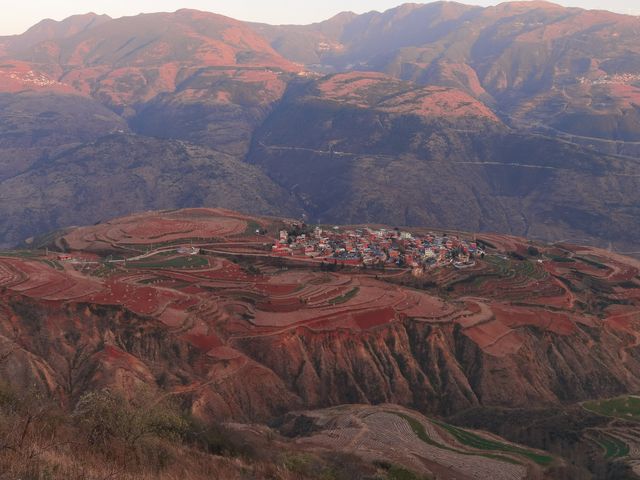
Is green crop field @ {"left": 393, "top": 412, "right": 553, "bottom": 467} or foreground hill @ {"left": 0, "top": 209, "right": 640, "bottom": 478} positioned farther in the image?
foreground hill @ {"left": 0, "top": 209, "right": 640, "bottom": 478}

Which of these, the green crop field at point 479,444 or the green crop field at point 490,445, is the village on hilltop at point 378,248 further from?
the green crop field at point 490,445

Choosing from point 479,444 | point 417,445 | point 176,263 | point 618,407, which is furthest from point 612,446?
point 176,263

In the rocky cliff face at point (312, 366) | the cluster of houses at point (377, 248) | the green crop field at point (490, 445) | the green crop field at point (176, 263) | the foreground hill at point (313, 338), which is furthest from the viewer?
the cluster of houses at point (377, 248)

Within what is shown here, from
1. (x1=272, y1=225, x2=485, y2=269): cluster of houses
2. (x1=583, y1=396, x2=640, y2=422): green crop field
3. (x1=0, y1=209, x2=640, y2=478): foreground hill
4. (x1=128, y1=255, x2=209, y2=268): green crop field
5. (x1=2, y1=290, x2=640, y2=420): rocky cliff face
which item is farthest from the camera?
(x1=272, y1=225, x2=485, y2=269): cluster of houses

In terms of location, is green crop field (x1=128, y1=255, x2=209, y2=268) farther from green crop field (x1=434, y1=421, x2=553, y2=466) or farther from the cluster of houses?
green crop field (x1=434, y1=421, x2=553, y2=466)

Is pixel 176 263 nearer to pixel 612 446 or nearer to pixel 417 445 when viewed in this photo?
pixel 417 445

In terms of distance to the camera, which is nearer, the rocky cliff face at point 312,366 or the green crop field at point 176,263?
the rocky cliff face at point 312,366

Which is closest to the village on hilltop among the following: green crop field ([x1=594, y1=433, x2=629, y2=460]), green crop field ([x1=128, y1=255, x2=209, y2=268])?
green crop field ([x1=128, y1=255, x2=209, y2=268])

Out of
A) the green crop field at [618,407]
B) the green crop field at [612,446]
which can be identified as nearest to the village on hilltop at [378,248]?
the green crop field at [618,407]
